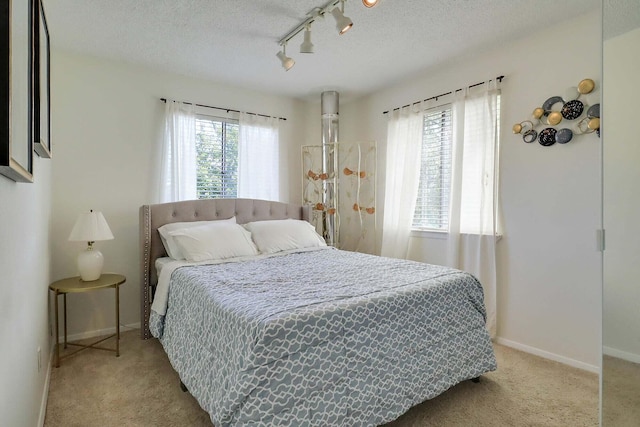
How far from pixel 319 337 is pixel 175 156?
2687 mm

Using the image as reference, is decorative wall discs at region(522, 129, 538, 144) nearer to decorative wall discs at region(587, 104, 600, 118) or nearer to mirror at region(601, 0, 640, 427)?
decorative wall discs at region(587, 104, 600, 118)

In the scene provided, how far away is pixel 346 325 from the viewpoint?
→ 1592 mm

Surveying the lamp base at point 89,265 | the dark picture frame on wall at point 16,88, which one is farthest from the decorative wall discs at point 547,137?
the lamp base at point 89,265

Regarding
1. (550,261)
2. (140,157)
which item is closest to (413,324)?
(550,261)

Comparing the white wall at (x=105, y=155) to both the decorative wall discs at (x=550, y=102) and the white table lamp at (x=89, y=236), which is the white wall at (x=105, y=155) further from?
the decorative wall discs at (x=550, y=102)

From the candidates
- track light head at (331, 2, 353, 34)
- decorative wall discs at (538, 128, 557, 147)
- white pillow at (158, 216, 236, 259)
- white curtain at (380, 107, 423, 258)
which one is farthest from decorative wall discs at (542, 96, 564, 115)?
white pillow at (158, 216, 236, 259)

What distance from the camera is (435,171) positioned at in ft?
11.5

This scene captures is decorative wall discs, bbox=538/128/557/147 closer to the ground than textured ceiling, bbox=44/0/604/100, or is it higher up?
closer to the ground

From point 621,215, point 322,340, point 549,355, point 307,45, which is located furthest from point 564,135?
point 322,340

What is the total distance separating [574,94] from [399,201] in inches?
70.6

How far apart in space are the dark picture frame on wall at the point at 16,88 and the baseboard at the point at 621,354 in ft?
7.36

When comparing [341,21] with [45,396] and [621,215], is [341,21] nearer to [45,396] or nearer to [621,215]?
[621,215]

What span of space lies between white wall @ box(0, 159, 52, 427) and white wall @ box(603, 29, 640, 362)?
2253 millimetres

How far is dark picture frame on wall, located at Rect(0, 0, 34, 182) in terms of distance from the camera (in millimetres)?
864
